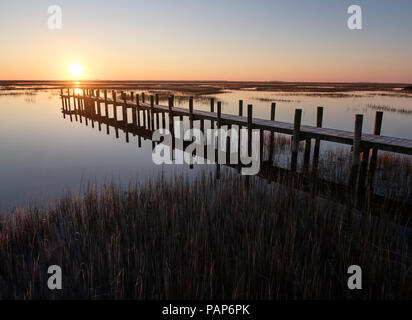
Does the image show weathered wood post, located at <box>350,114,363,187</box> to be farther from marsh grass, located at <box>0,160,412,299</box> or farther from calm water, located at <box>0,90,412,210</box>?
calm water, located at <box>0,90,412,210</box>

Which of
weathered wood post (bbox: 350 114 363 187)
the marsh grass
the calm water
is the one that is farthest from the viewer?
the calm water

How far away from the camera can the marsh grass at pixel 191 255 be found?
12.2ft

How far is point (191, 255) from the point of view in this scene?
4062mm

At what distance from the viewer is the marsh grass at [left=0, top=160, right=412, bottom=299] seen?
3.72 m

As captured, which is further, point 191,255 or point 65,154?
point 65,154

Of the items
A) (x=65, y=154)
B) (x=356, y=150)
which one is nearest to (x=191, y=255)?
(x=356, y=150)

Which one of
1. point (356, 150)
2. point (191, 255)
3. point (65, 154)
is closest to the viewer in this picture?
point (191, 255)

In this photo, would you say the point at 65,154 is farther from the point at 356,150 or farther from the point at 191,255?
the point at 356,150

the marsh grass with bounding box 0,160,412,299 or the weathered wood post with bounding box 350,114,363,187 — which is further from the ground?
the weathered wood post with bounding box 350,114,363,187

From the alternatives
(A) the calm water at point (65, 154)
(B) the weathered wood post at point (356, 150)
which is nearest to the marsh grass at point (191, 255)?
(B) the weathered wood post at point (356, 150)

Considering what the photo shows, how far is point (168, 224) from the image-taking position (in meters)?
5.41

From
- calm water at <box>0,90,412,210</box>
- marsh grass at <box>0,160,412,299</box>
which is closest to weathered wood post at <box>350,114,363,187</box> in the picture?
marsh grass at <box>0,160,412,299</box>
